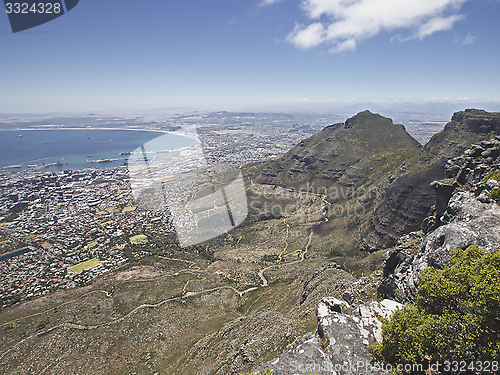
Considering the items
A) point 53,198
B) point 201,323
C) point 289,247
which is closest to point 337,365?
point 201,323

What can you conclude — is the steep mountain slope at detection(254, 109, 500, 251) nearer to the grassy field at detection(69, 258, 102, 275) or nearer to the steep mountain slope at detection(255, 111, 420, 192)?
the steep mountain slope at detection(255, 111, 420, 192)

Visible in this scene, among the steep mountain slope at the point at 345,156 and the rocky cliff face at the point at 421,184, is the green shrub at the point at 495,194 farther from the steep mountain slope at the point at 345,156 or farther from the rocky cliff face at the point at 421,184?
the steep mountain slope at the point at 345,156

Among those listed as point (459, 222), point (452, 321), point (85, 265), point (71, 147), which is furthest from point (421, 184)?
point (71, 147)

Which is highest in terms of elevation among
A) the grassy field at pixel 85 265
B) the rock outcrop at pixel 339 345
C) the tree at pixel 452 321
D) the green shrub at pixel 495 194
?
the green shrub at pixel 495 194

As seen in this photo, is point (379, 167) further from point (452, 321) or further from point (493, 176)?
point (452, 321)

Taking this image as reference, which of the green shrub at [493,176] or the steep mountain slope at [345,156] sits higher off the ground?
the green shrub at [493,176]

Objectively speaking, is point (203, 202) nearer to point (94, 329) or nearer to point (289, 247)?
point (289, 247)

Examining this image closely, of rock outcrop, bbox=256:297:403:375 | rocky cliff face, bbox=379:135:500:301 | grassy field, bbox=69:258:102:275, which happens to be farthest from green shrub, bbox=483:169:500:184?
grassy field, bbox=69:258:102:275

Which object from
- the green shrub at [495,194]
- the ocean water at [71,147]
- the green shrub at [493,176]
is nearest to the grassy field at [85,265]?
the green shrub at [495,194]
